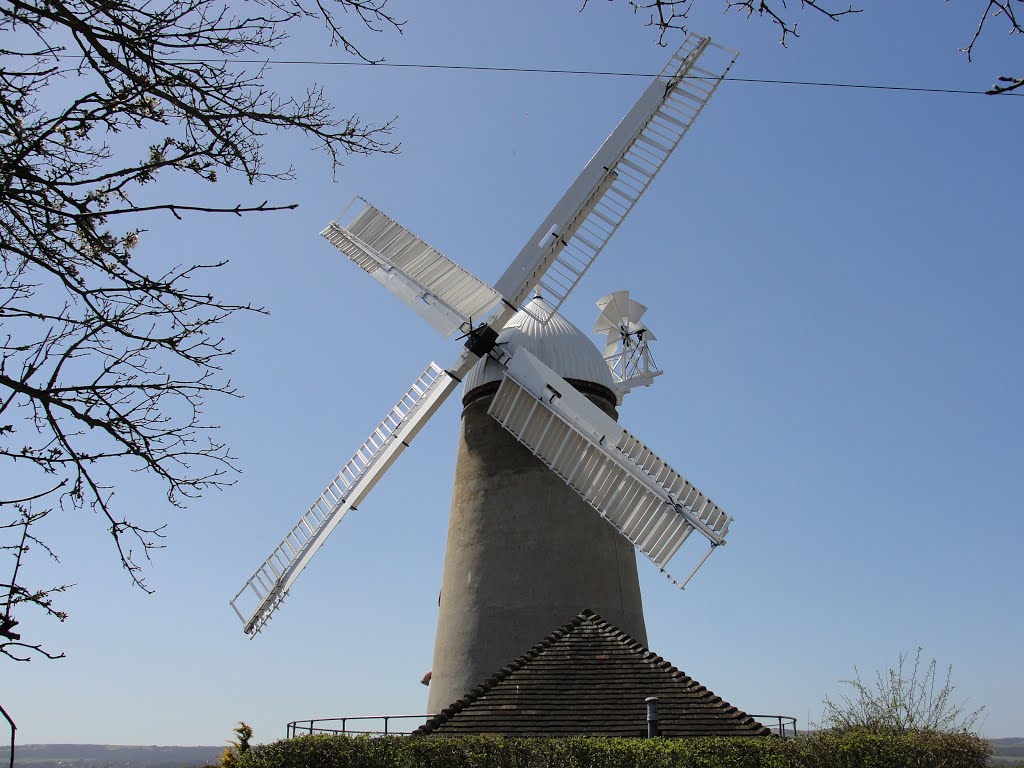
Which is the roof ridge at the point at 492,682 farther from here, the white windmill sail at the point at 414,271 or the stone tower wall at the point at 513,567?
the white windmill sail at the point at 414,271

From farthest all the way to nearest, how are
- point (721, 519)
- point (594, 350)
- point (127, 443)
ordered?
1. point (594, 350)
2. point (721, 519)
3. point (127, 443)

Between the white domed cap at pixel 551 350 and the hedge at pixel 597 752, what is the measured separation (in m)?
6.91

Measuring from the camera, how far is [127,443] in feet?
16.0

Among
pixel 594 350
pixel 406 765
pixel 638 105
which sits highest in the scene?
pixel 638 105

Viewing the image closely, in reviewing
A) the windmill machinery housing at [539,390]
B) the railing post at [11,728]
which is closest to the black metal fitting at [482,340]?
the windmill machinery housing at [539,390]

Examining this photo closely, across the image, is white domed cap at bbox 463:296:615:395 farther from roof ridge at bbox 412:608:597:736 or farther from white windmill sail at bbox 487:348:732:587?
roof ridge at bbox 412:608:597:736

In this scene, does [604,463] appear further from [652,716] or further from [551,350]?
[652,716]

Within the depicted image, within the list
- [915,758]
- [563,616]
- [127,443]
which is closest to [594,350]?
[563,616]

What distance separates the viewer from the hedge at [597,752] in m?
9.95

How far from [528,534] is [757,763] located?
6230 millimetres

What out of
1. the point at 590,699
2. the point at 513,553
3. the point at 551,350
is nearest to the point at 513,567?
the point at 513,553

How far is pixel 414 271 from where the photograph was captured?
56.9ft

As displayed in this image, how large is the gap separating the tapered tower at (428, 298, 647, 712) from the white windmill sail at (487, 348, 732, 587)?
56 cm

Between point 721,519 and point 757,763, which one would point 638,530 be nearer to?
point 721,519
